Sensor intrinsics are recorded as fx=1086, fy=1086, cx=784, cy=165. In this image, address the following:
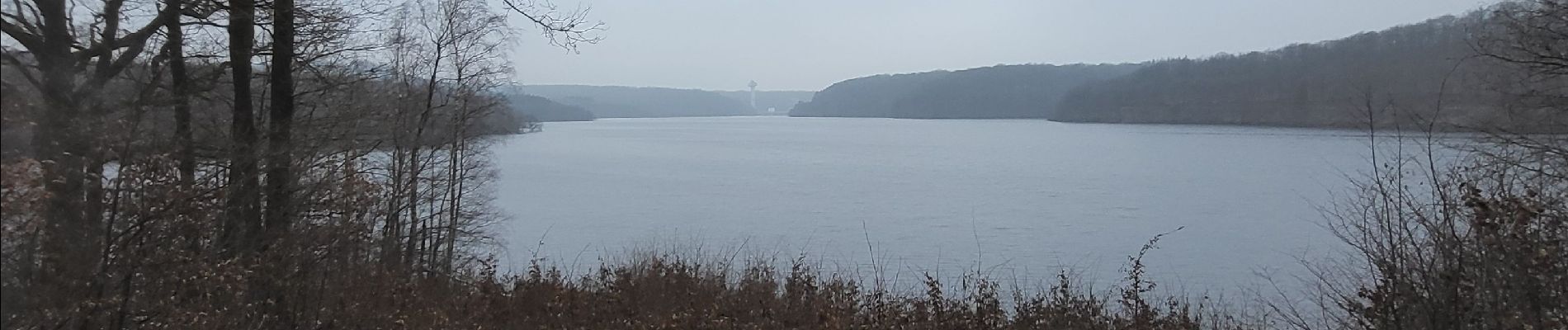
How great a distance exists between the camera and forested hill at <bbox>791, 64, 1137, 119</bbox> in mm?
112250

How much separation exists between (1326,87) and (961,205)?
105ft

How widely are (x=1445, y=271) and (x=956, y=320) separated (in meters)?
2.92

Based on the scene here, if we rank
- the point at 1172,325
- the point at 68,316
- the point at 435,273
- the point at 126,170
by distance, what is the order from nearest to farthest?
the point at 68,316 < the point at 126,170 < the point at 1172,325 < the point at 435,273

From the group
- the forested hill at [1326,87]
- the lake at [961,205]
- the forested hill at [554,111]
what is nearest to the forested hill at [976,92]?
the forested hill at [1326,87]

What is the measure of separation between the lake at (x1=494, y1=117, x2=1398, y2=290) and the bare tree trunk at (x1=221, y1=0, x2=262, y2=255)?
7.41 metres

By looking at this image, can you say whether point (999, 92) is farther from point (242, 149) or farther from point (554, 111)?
point (242, 149)

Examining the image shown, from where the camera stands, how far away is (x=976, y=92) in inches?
4722

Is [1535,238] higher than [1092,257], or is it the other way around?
[1535,238]

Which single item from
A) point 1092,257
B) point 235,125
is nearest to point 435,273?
point 235,125

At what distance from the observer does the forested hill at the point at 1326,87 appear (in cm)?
1266

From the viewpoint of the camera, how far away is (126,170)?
156 inches

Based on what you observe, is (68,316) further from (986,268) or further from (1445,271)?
(986,268)

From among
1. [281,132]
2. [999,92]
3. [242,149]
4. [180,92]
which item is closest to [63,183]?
[242,149]

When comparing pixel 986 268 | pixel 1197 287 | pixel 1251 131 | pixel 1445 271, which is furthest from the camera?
pixel 1251 131
